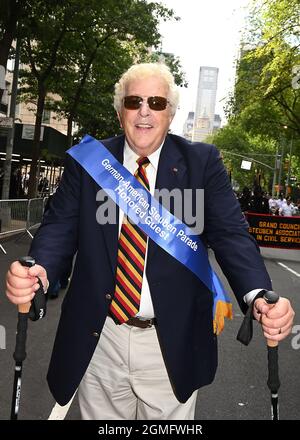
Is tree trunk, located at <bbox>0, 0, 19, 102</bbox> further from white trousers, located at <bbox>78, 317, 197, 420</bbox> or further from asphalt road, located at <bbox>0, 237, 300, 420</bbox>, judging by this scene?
white trousers, located at <bbox>78, 317, 197, 420</bbox>

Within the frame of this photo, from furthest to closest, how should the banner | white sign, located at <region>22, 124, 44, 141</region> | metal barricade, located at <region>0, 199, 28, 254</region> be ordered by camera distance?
white sign, located at <region>22, 124, 44, 141</region> < the banner < metal barricade, located at <region>0, 199, 28, 254</region>

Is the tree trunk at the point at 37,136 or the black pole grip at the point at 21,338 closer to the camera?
the black pole grip at the point at 21,338

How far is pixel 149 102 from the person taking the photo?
7.49 ft

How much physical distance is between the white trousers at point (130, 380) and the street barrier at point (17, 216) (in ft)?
36.4

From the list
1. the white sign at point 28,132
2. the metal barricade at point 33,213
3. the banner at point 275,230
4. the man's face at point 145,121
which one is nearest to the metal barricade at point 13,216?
the metal barricade at point 33,213

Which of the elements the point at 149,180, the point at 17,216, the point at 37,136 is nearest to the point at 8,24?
the point at 17,216

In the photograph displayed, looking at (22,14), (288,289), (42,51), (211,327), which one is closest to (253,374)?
(211,327)

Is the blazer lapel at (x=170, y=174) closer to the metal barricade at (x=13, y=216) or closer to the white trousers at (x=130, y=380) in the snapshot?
the white trousers at (x=130, y=380)

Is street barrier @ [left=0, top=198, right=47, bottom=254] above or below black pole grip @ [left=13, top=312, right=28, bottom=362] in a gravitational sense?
above

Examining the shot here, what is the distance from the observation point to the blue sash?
7.25ft

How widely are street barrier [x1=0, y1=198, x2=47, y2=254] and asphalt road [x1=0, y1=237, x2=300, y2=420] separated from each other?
20.0 ft

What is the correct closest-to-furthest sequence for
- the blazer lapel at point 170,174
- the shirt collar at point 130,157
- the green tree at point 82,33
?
1. the blazer lapel at point 170,174
2. the shirt collar at point 130,157
3. the green tree at point 82,33

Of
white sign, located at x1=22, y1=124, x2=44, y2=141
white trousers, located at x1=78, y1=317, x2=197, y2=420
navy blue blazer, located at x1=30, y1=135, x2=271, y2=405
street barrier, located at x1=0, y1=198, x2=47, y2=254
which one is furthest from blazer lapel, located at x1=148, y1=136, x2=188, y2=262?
white sign, located at x1=22, y1=124, x2=44, y2=141

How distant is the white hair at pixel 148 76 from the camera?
7.52ft
